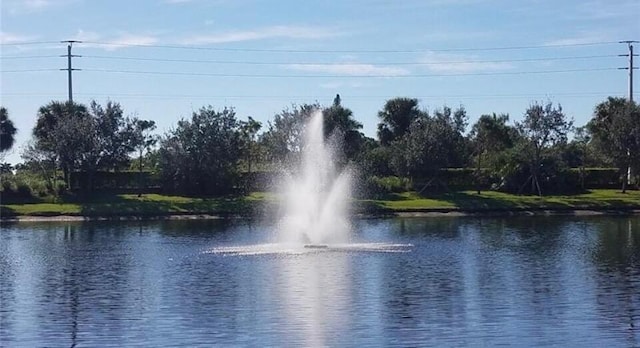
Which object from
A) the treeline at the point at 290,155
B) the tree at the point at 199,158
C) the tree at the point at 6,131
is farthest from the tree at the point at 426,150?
the tree at the point at 6,131

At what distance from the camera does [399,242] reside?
48.8m

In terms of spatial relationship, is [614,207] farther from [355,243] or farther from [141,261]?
[141,261]

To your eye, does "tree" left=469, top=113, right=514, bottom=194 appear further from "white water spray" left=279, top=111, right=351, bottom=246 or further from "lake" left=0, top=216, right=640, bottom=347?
"lake" left=0, top=216, right=640, bottom=347

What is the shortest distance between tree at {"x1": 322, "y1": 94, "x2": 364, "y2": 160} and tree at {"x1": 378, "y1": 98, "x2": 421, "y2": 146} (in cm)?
1047

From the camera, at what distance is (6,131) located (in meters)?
91.5

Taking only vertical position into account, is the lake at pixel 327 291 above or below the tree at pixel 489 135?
below

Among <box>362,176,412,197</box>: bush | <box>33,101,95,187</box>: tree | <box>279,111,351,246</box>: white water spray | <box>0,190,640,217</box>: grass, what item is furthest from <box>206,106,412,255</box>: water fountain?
<box>33,101,95,187</box>: tree

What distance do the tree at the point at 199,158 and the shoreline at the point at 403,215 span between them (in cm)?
1004

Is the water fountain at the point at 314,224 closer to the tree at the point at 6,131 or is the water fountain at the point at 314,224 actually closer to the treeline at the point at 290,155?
the treeline at the point at 290,155

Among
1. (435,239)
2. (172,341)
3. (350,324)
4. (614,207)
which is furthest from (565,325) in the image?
(614,207)

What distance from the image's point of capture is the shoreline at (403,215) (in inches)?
2810

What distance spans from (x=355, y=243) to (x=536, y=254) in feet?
29.0

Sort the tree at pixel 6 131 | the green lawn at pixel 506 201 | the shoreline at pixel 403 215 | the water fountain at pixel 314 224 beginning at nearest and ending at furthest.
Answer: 1. the water fountain at pixel 314 224
2. the shoreline at pixel 403 215
3. the green lawn at pixel 506 201
4. the tree at pixel 6 131

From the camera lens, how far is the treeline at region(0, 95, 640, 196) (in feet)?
268
